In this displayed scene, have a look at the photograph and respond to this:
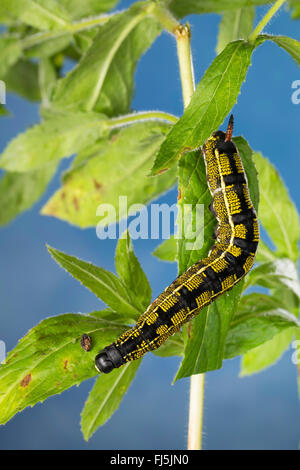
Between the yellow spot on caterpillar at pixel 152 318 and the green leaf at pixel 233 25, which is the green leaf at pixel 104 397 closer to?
the yellow spot on caterpillar at pixel 152 318

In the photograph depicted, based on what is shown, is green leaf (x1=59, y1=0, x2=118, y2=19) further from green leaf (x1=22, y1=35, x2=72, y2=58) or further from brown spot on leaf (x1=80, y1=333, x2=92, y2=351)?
brown spot on leaf (x1=80, y1=333, x2=92, y2=351)

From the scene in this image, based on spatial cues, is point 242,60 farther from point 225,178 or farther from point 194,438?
Answer: point 194,438

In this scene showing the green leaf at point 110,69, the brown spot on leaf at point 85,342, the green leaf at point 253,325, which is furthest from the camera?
the green leaf at point 110,69

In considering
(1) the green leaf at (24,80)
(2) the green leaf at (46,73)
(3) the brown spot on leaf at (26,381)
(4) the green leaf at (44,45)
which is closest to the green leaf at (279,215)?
(3) the brown spot on leaf at (26,381)

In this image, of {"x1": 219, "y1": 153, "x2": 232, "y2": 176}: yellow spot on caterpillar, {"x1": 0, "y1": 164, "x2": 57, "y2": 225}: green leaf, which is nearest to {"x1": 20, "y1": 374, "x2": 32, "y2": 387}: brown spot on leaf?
{"x1": 219, "y1": 153, "x2": 232, "y2": 176}: yellow spot on caterpillar

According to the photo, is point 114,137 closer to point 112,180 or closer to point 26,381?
point 112,180

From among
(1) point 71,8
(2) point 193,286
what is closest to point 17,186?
(1) point 71,8
